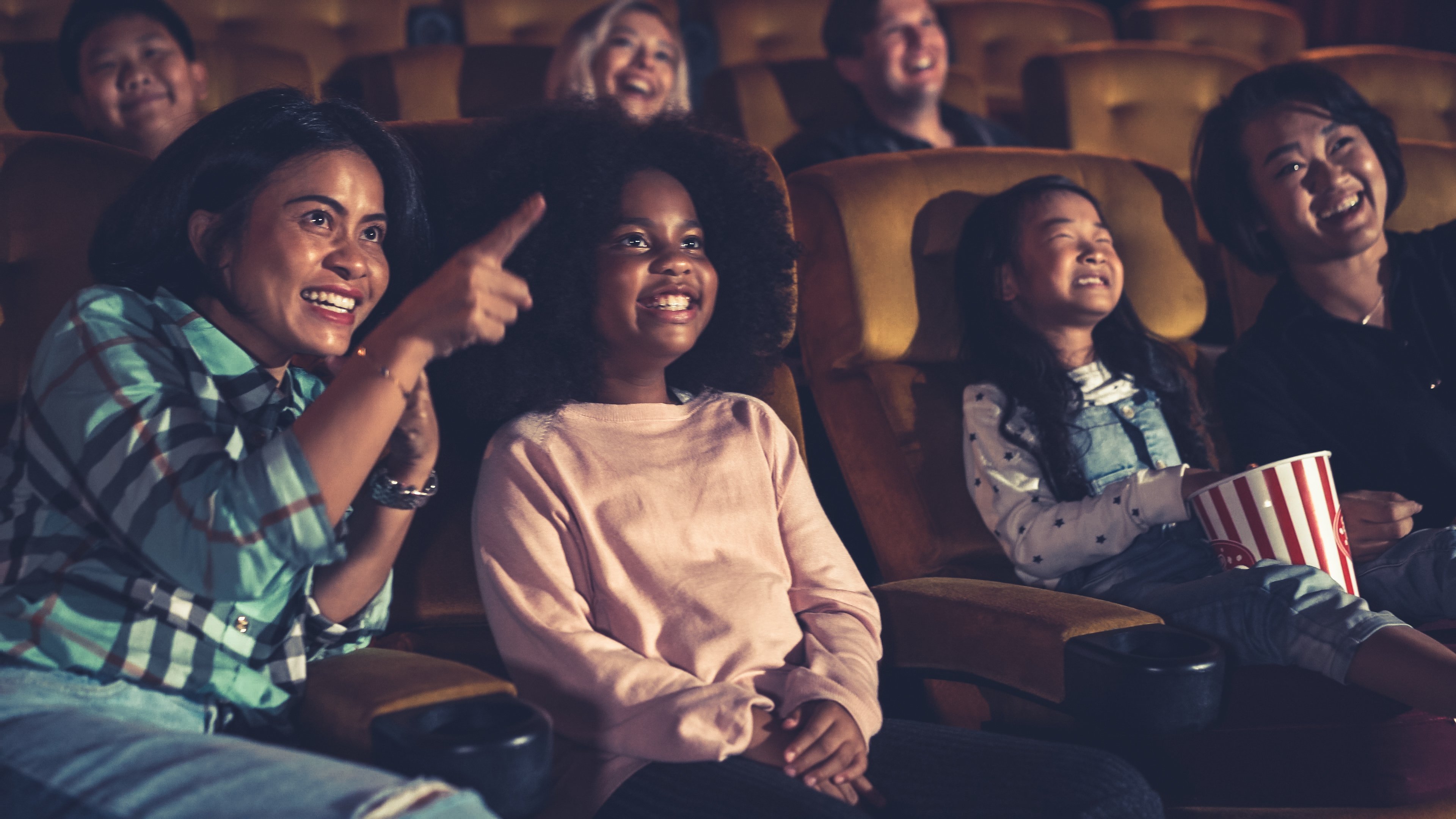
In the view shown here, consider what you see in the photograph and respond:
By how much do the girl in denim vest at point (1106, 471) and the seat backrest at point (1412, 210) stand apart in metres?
0.37

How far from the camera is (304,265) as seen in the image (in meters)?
1.13

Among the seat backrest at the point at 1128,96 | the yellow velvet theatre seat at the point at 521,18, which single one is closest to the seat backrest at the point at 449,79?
the yellow velvet theatre seat at the point at 521,18

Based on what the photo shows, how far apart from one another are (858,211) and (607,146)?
0.45 m

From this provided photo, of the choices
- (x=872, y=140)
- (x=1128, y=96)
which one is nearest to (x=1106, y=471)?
(x=872, y=140)

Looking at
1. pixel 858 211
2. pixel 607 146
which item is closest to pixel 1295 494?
pixel 858 211

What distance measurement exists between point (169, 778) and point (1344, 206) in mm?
1839

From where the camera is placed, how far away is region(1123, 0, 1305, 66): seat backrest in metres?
4.40

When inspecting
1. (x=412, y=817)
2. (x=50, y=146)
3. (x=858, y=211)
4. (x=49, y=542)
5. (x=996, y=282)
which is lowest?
(x=412, y=817)

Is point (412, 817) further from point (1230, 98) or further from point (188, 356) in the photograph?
point (1230, 98)

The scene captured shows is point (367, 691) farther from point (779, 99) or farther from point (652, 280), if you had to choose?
point (779, 99)

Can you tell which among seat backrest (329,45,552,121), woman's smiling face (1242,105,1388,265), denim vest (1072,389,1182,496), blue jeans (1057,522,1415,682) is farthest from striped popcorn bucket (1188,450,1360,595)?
seat backrest (329,45,552,121)

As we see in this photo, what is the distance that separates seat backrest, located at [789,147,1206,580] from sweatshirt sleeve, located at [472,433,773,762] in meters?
0.56

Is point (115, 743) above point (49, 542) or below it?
below

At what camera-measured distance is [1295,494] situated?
1.27 meters
